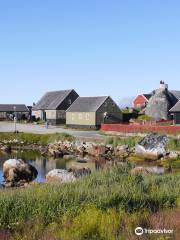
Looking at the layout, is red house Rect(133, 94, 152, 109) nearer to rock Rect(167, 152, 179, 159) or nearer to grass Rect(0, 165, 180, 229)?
rock Rect(167, 152, 179, 159)

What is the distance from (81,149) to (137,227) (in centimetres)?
4132

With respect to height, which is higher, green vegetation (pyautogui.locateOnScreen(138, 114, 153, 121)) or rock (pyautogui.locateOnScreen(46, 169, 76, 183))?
green vegetation (pyautogui.locateOnScreen(138, 114, 153, 121))

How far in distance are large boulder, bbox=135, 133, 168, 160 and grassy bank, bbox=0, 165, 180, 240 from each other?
95.3 ft

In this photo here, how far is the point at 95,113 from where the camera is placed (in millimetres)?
69125

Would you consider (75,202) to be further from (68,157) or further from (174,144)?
(68,157)

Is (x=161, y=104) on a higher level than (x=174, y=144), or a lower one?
higher

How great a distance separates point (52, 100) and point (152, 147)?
1697 inches

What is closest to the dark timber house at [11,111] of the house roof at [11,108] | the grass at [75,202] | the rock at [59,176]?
the house roof at [11,108]

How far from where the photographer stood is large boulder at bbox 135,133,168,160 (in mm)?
45250

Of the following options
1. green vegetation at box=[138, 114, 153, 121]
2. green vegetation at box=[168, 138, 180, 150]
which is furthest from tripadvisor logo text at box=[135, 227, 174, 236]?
green vegetation at box=[138, 114, 153, 121]

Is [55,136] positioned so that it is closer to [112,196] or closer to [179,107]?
[179,107]

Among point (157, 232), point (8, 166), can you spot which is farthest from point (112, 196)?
point (8, 166)

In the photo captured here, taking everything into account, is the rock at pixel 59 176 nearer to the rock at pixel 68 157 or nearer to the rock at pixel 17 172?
the rock at pixel 17 172

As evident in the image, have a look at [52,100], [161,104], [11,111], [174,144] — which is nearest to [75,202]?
[174,144]
